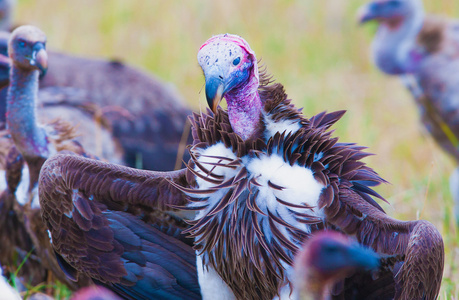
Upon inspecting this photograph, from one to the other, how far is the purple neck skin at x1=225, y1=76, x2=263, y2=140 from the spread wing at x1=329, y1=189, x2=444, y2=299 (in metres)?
0.35

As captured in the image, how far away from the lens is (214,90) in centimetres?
211

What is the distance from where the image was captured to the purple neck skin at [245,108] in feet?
7.42

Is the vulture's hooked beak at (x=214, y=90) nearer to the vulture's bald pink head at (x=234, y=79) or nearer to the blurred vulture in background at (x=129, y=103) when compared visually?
the vulture's bald pink head at (x=234, y=79)

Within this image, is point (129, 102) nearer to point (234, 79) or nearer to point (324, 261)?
point (234, 79)

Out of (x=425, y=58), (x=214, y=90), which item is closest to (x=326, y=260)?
(x=214, y=90)

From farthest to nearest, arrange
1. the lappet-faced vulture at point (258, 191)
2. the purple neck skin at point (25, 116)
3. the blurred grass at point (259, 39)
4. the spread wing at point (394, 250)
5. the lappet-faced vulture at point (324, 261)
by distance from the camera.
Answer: the blurred grass at point (259, 39), the purple neck skin at point (25, 116), the lappet-faced vulture at point (258, 191), the spread wing at point (394, 250), the lappet-faced vulture at point (324, 261)

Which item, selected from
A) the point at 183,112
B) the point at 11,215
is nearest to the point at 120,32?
the point at 183,112

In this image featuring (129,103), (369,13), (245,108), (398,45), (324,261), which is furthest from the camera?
(369,13)

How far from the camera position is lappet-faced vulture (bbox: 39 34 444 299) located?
2182mm

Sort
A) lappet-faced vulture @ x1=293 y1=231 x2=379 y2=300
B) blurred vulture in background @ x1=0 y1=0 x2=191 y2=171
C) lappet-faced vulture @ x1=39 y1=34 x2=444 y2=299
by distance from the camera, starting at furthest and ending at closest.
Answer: blurred vulture in background @ x1=0 y1=0 x2=191 y2=171 → lappet-faced vulture @ x1=39 y1=34 x2=444 y2=299 → lappet-faced vulture @ x1=293 y1=231 x2=379 y2=300

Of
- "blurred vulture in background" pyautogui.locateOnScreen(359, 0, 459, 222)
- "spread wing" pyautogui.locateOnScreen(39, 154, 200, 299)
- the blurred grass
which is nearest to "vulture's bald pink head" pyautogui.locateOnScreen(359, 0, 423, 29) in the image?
"blurred vulture in background" pyautogui.locateOnScreen(359, 0, 459, 222)

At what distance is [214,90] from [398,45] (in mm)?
4010

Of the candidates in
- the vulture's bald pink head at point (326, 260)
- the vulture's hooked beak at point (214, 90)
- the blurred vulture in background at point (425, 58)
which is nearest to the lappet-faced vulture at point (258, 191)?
the vulture's hooked beak at point (214, 90)

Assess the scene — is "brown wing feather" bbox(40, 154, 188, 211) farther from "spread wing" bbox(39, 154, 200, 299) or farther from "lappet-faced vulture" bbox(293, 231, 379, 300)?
"lappet-faced vulture" bbox(293, 231, 379, 300)
